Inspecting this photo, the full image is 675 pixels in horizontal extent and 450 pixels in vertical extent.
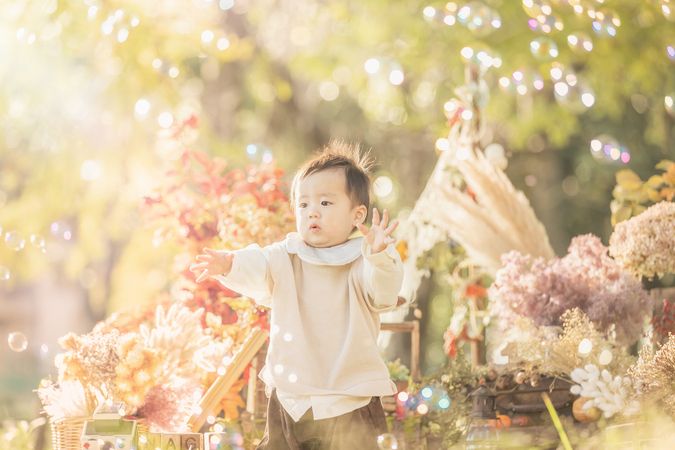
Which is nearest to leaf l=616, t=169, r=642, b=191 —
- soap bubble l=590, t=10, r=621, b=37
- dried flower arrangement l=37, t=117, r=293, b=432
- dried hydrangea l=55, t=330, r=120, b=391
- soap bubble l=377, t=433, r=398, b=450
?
soap bubble l=590, t=10, r=621, b=37

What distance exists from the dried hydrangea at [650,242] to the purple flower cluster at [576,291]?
0.27 feet

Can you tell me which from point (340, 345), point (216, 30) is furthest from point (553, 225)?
point (340, 345)

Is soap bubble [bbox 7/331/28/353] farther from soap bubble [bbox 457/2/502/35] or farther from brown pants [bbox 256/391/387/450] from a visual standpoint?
soap bubble [bbox 457/2/502/35]

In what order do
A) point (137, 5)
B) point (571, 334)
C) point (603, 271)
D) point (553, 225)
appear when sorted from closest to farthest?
point (571, 334) → point (603, 271) → point (137, 5) → point (553, 225)

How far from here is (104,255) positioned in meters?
8.24

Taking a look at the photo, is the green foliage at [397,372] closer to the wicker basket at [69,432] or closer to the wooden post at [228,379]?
the wooden post at [228,379]

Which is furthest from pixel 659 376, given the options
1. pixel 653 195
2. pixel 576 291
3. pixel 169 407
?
pixel 169 407

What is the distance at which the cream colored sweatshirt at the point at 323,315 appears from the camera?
10.8 feet

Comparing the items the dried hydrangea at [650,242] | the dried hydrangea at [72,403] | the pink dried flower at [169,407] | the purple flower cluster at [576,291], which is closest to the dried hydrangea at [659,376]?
the purple flower cluster at [576,291]

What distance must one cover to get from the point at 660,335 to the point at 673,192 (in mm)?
731

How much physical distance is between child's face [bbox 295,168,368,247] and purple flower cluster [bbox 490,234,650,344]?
130 cm

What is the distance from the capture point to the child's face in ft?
11.2

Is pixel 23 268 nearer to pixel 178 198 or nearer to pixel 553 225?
pixel 178 198

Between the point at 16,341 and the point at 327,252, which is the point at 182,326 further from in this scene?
the point at 327,252
